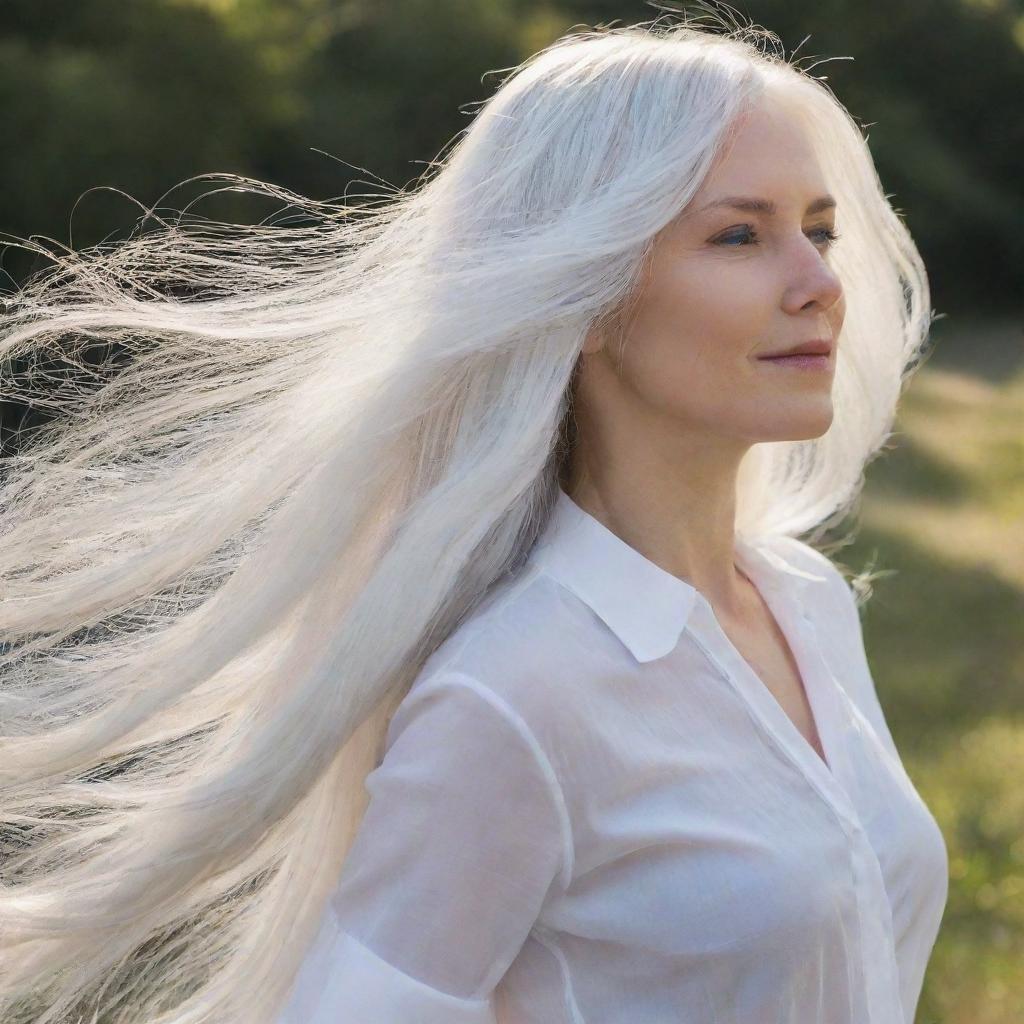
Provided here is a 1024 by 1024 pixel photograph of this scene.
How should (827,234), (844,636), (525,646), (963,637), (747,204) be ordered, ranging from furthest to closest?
1. (963,637)
2. (844,636)
3. (827,234)
4. (747,204)
5. (525,646)

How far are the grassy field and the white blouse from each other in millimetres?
1780

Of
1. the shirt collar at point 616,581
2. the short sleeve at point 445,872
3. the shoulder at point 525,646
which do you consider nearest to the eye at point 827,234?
the shirt collar at point 616,581

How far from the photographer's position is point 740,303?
1.80 m

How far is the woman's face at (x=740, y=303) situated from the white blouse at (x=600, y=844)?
0.23 metres

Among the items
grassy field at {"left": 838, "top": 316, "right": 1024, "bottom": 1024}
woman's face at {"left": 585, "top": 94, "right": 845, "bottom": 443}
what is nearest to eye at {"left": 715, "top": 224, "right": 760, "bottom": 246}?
woman's face at {"left": 585, "top": 94, "right": 845, "bottom": 443}

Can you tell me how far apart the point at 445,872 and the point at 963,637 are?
502cm

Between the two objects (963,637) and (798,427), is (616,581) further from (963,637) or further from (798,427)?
(963,637)

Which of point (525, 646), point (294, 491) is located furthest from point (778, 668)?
point (294, 491)

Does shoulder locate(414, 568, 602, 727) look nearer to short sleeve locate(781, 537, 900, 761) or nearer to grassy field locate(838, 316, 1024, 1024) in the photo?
short sleeve locate(781, 537, 900, 761)

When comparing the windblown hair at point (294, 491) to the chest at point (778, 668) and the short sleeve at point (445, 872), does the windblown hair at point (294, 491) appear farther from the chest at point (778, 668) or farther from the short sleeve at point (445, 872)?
the chest at point (778, 668)

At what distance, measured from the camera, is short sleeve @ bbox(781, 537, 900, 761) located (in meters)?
2.14

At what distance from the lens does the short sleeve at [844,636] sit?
214 centimetres

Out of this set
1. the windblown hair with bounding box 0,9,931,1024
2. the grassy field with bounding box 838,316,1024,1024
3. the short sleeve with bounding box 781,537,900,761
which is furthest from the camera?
the grassy field with bounding box 838,316,1024,1024

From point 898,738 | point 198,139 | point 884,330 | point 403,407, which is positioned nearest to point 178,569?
point 403,407
